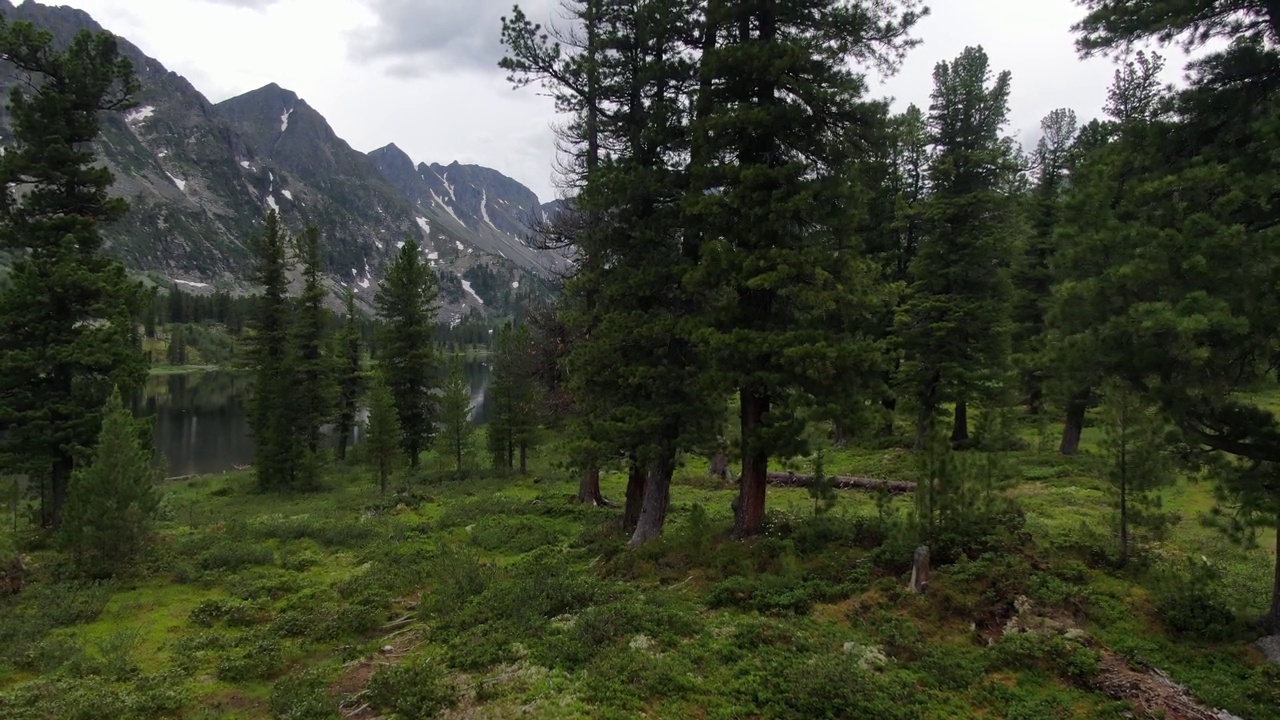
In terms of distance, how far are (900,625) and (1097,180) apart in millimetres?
6403

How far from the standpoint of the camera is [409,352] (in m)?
36.2

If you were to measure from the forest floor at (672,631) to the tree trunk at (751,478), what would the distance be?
0.44 meters

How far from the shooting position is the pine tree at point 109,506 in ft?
44.1

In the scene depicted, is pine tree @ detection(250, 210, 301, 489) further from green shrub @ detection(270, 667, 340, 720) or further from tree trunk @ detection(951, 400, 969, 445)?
tree trunk @ detection(951, 400, 969, 445)

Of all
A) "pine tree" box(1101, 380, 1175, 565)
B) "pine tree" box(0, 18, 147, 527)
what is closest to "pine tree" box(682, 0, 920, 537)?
"pine tree" box(1101, 380, 1175, 565)

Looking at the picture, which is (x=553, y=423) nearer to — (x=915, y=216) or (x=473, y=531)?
(x=473, y=531)

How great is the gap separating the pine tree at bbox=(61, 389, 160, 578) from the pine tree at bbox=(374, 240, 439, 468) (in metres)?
21.5

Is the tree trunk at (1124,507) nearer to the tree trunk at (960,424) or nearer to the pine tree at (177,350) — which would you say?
the tree trunk at (960,424)

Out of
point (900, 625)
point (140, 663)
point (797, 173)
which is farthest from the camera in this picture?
point (797, 173)

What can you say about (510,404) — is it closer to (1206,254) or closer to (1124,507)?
(1124,507)

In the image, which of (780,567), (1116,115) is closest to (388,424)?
(780,567)

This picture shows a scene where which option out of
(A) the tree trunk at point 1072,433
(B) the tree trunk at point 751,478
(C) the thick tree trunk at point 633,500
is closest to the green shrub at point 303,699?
(B) the tree trunk at point 751,478

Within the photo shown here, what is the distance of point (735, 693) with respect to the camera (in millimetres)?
7180

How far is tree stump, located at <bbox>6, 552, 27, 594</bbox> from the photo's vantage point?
12.8m
